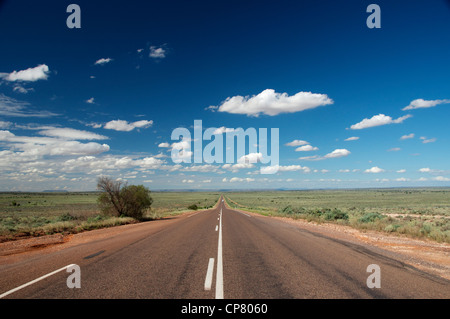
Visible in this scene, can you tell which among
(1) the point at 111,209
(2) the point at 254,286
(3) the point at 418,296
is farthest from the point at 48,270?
(1) the point at 111,209

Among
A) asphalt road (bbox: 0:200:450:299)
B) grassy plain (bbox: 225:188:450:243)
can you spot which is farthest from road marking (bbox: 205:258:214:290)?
grassy plain (bbox: 225:188:450:243)

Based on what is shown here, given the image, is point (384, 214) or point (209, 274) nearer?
point (209, 274)

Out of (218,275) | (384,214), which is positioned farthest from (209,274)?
(384,214)

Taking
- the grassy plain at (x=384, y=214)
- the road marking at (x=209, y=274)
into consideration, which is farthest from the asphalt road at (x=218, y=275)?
the grassy plain at (x=384, y=214)

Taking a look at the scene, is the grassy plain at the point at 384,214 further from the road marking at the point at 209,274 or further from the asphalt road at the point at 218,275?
the road marking at the point at 209,274

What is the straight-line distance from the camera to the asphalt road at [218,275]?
4.73 meters

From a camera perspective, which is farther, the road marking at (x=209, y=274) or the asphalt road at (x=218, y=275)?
the road marking at (x=209, y=274)

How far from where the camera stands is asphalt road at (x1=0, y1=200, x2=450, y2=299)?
4727 mm

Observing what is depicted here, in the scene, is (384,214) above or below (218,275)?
below

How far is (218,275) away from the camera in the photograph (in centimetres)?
573

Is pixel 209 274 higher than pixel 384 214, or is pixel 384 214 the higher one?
pixel 209 274

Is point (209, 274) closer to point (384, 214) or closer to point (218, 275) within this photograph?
point (218, 275)

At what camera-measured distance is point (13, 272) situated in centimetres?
637
